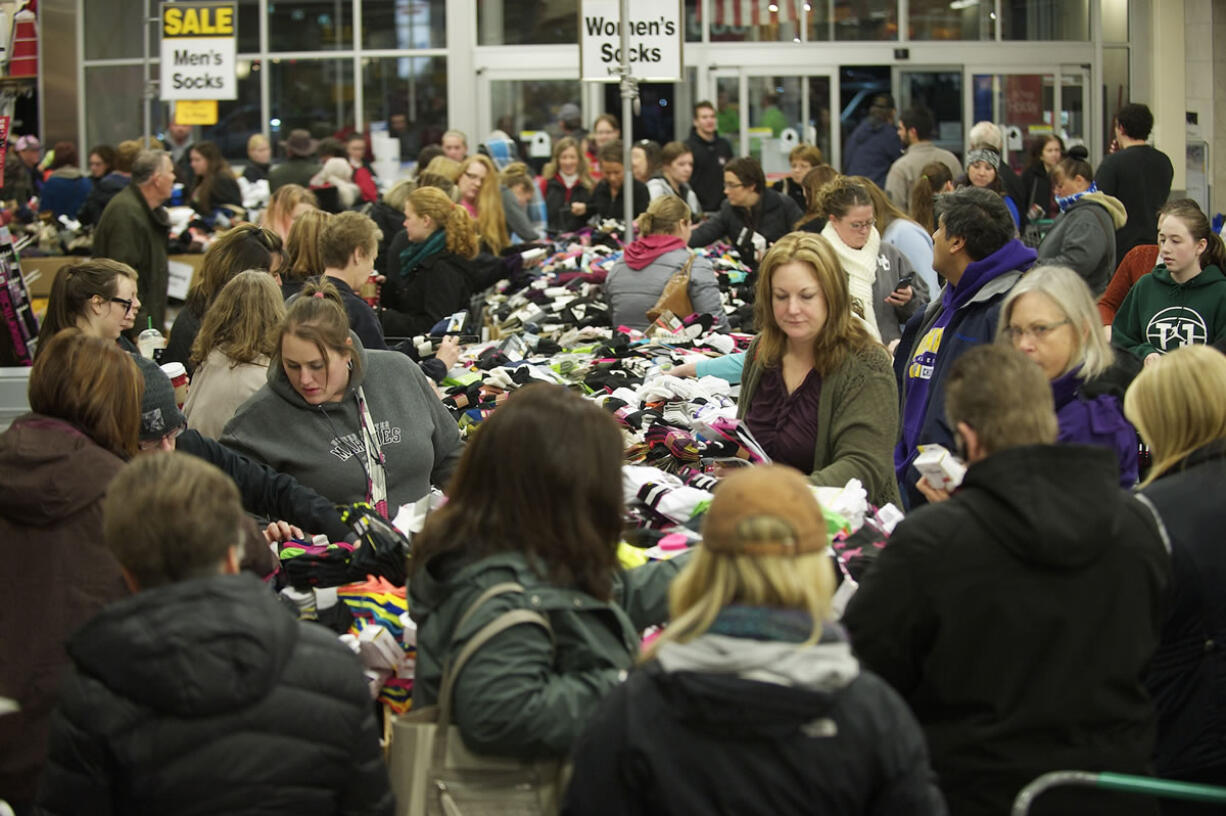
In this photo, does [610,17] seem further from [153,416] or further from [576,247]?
[153,416]

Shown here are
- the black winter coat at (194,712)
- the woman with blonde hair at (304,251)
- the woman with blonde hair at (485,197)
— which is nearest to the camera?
the black winter coat at (194,712)

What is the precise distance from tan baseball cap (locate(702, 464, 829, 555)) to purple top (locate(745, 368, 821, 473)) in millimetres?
2041

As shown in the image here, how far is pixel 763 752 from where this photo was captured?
243 centimetres

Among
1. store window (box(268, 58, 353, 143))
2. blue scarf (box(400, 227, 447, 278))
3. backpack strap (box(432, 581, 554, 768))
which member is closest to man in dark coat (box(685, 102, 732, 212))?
blue scarf (box(400, 227, 447, 278))

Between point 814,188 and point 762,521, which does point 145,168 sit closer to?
point 814,188

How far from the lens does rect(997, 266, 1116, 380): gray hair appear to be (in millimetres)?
3990

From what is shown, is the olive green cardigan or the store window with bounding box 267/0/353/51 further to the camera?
the store window with bounding box 267/0/353/51

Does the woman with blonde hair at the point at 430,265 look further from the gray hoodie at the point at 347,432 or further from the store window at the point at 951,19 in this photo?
the store window at the point at 951,19

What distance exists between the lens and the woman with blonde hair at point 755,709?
2.39 m

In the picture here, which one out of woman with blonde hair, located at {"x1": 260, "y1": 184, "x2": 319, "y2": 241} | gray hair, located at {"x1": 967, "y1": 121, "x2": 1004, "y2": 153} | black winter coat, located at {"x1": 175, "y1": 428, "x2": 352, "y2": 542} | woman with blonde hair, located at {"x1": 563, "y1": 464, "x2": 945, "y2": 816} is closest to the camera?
woman with blonde hair, located at {"x1": 563, "y1": 464, "x2": 945, "y2": 816}

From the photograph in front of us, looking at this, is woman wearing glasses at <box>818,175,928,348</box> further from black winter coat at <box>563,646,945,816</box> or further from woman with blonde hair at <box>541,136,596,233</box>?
woman with blonde hair at <box>541,136,596,233</box>

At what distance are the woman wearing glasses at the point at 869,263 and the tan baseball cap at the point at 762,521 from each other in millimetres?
4849

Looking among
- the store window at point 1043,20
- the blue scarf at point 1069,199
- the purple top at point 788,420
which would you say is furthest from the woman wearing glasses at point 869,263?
the store window at point 1043,20

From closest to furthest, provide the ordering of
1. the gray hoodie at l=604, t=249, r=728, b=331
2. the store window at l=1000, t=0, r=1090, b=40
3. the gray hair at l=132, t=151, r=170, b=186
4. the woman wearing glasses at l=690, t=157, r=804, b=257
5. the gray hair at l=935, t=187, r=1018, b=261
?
the gray hair at l=935, t=187, r=1018, b=261, the gray hoodie at l=604, t=249, r=728, b=331, the gray hair at l=132, t=151, r=170, b=186, the woman wearing glasses at l=690, t=157, r=804, b=257, the store window at l=1000, t=0, r=1090, b=40
